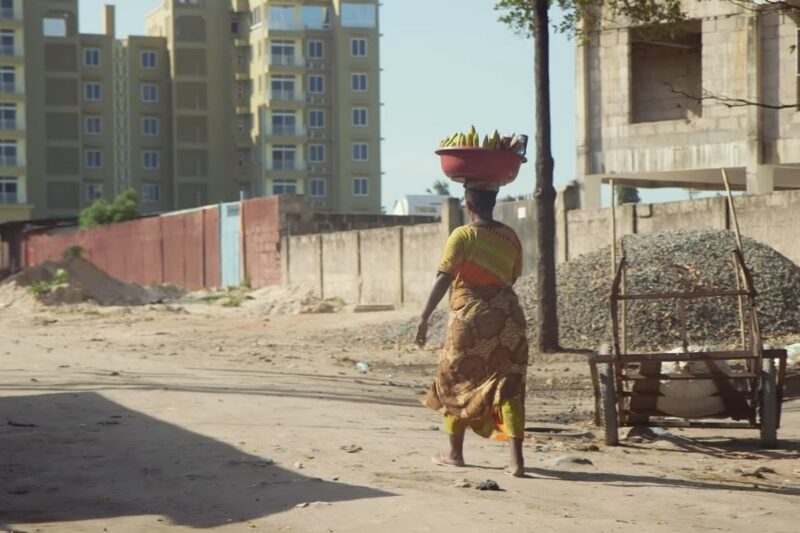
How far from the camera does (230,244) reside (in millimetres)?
44375

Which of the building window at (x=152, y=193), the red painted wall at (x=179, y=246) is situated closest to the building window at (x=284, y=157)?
the building window at (x=152, y=193)

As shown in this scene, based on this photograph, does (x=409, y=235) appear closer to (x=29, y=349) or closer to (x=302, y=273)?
(x=302, y=273)

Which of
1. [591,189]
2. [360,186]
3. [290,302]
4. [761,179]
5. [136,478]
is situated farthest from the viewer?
[360,186]

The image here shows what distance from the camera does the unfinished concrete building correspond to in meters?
31.7

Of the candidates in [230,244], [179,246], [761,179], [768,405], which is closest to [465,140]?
[768,405]

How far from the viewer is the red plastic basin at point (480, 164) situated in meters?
8.65

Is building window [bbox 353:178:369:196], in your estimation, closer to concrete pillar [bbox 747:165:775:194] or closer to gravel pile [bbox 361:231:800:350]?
concrete pillar [bbox 747:165:775:194]

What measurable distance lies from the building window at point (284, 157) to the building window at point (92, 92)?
12.3 m

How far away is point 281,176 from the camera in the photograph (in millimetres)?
97312

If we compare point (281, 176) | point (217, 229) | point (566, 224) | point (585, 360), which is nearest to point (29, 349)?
point (585, 360)

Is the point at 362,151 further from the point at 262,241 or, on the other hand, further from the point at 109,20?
the point at 262,241

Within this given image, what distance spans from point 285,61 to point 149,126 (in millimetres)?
10524

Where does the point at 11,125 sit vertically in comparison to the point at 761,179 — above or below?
above

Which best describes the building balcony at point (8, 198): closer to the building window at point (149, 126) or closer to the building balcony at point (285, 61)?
the building window at point (149, 126)
